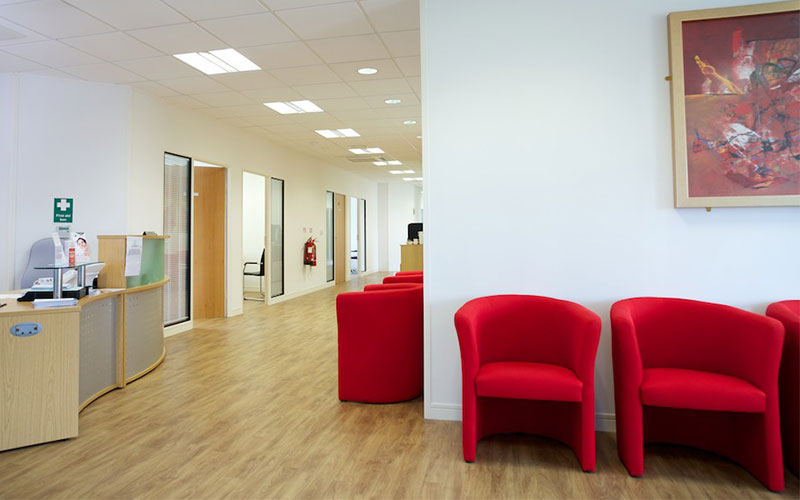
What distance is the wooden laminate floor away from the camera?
2.47 meters

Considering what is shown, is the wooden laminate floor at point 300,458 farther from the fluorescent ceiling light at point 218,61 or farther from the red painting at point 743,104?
the fluorescent ceiling light at point 218,61

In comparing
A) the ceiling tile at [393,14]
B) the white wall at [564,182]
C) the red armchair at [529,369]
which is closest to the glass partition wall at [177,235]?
the ceiling tile at [393,14]

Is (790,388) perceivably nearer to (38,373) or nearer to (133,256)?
(38,373)

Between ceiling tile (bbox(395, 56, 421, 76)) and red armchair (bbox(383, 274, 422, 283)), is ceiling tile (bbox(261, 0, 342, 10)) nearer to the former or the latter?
ceiling tile (bbox(395, 56, 421, 76))

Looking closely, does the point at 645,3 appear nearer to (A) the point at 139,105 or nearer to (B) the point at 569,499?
(B) the point at 569,499

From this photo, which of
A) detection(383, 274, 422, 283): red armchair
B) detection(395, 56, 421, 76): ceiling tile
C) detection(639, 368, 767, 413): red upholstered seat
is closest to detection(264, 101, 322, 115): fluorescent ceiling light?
detection(395, 56, 421, 76): ceiling tile

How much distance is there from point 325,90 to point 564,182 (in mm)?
3682

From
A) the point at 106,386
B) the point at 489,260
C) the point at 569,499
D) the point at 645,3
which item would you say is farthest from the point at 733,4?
the point at 106,386

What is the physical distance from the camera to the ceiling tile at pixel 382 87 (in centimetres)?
567

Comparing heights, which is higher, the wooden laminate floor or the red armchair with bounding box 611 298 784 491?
the red armchair with bounding box 611 298 784 491

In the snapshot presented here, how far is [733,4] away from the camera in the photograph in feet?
10.1

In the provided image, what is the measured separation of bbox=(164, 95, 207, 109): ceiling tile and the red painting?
5535 mm

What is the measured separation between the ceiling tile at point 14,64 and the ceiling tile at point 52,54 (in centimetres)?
11

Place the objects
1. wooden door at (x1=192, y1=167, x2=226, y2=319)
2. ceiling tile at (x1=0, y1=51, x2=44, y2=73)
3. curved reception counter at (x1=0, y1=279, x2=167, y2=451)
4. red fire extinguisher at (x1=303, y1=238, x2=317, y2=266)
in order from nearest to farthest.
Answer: curved reception counter at (x1=0, y1=279, x2=167, y2=451), ceiling tile at (x1=0, y1=51, x2=44, y2=73), wooden door at (x1=192, y1=167, x2=226, y2=319), red fire extinguisher at (x1=303, y1=238, x2=317, y2=266)
